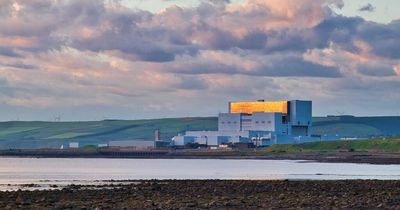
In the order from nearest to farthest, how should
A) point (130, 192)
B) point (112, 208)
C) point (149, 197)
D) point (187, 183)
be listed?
point (112, 208) → point (149, 197) → point (130, 192) → point (187, 183)

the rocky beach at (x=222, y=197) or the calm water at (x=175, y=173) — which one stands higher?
the calm water at (x=175, y=173)

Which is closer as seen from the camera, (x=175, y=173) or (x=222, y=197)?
(x=222, y=197)

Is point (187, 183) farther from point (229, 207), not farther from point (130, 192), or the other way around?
point (229, 207)

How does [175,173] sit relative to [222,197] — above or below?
above

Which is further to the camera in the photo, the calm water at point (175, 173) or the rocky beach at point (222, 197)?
the calm water at point (175, 173)

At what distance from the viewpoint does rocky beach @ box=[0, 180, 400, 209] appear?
42.5 metres

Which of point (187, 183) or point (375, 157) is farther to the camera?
point (375, 157)

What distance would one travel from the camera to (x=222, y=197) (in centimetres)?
4975

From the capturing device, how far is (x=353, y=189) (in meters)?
58.9

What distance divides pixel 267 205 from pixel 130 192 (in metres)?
14.4

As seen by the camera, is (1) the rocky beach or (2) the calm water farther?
(2) the calm water

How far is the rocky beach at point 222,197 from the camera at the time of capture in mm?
42469

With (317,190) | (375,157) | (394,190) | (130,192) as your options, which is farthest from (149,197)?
(375,157)

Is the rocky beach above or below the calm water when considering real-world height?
below
